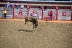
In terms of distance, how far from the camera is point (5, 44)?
15820mm

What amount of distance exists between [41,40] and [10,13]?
45.9ft

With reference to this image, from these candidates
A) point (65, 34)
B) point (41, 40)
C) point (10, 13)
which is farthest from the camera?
point (10, 13)

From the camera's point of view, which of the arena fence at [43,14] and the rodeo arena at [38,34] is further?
the arena fence at [43,14]

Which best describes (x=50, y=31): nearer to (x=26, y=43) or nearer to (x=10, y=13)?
(x=26, y=43)

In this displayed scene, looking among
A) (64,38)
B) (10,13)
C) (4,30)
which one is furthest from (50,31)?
(10,13)

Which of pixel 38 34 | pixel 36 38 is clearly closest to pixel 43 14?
pixel 38 34

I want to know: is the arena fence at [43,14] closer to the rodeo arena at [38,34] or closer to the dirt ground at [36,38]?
the rodeo arena at [38,34]

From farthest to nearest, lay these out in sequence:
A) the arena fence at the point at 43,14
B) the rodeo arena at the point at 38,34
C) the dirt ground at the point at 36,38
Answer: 1. the arena fence at the point at 43,14
2. the rodeo arena at the point at 38,34
3. the dirt ground at the point at 36,38

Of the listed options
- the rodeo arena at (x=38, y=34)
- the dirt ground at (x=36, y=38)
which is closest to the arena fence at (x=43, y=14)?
the rodeo arena at (x=38, y=34)

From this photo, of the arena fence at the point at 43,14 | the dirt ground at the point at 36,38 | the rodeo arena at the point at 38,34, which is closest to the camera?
the dirt ground at the point at 36,38

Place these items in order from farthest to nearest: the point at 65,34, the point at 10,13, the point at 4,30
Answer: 1. the point at 10,13
2. the point at 4,30
3. the point at 65,34

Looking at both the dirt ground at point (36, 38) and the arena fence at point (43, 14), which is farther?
the arena fence at point (43, 14)

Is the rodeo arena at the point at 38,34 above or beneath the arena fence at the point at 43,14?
beneath

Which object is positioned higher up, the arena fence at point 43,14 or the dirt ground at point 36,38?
the arena fence at point 43,14
